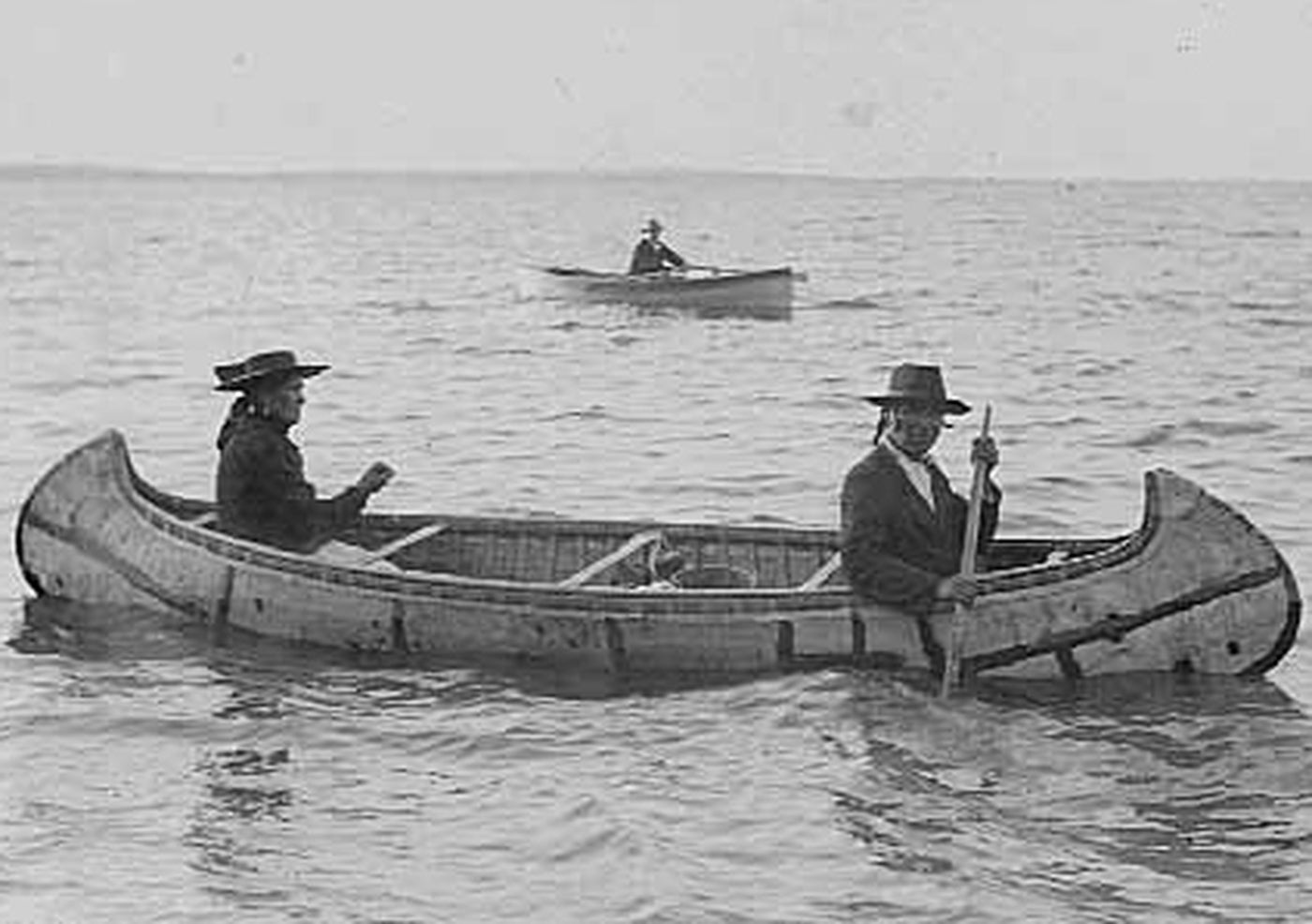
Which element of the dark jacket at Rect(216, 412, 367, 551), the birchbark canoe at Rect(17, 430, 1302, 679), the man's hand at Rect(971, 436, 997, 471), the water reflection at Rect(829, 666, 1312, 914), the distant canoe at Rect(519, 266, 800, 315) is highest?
the distant canoe at Rect(519, 266, 800, 315)

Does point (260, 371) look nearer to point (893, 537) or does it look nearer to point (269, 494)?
point (269, 494)

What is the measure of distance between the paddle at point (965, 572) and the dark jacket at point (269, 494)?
3.84m

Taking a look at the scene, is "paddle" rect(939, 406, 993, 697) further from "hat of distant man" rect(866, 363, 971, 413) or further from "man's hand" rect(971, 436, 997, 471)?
"hat of distant man" rect(866, 363, 971, 413)

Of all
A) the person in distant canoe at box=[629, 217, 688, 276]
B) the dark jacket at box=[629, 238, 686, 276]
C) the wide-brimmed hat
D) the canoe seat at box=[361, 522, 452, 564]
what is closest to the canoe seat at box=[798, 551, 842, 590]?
the canoe seat at box=[361, 522, 452, 564]

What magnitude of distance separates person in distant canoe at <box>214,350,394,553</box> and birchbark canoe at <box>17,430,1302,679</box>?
295 mm

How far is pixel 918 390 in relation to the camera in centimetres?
1255

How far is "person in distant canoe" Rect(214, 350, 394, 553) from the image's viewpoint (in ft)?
45.6

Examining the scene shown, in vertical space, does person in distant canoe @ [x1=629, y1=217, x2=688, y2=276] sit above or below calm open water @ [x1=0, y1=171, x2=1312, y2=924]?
above

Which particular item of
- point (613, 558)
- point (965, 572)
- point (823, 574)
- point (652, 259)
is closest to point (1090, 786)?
point (965, 572)

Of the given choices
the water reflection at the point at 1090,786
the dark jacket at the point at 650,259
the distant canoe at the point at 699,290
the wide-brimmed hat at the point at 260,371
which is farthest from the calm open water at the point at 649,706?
the wide-brimmed hat at the point at 260,371

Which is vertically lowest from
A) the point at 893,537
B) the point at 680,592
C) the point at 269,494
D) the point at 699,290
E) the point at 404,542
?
the point at 680,592

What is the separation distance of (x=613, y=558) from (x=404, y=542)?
1559 mm

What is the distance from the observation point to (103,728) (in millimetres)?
12828

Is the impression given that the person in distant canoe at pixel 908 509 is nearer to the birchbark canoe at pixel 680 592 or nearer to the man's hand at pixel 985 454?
the man's hand at pixel 985 454
